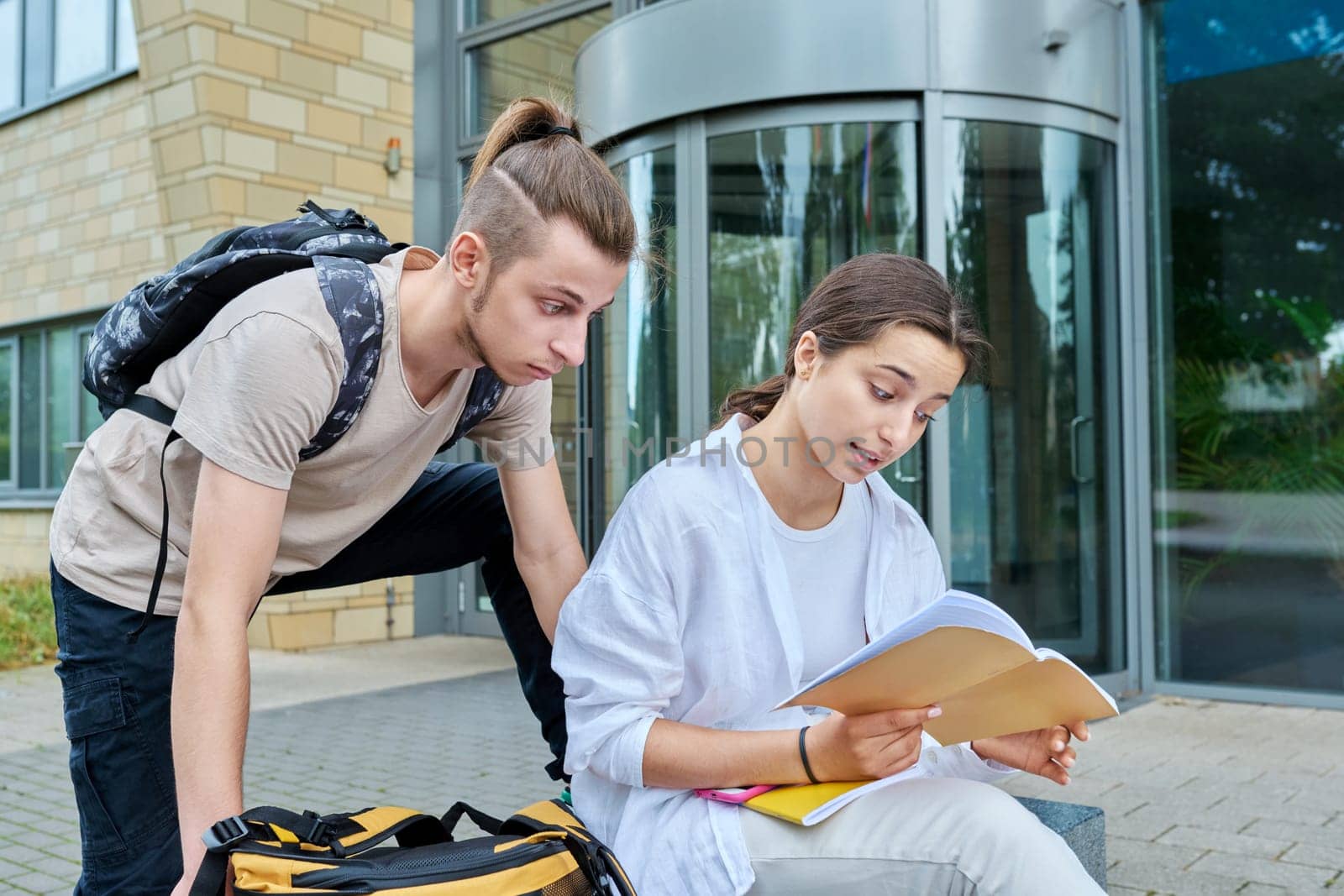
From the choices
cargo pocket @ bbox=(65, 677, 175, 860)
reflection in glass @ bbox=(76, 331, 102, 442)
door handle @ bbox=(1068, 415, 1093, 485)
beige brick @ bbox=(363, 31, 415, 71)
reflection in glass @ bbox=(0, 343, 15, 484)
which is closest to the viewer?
cargo pocket @ bbox=(65, 677, 175, 860)

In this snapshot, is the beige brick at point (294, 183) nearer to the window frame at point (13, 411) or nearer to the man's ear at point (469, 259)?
the window frame at point (13, 411)

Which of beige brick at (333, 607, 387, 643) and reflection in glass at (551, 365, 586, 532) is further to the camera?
beige brick at (333, 607, 387, 643)

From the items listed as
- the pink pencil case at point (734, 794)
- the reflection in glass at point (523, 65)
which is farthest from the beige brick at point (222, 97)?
the pink pencil case at point (734, 794)

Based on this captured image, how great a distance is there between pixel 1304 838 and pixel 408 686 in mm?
4360

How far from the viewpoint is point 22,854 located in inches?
140

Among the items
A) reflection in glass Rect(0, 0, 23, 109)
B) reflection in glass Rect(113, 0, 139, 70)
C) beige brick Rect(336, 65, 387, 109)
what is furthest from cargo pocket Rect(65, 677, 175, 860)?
reflection in glass Rect(0, 0, 23, 109)

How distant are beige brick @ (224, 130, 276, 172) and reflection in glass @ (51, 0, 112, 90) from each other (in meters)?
2.65

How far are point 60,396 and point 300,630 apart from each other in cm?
411

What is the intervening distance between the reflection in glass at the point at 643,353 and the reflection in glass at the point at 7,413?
6.96m

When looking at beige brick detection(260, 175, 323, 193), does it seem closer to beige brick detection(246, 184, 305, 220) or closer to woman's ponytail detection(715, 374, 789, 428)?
beige brick detection(246, 184, 305, 220)

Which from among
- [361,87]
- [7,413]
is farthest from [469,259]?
[7,413]

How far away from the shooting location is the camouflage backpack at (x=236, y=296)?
1771 mm

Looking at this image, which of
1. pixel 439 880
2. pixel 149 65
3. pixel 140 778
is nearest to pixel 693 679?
pixel 439 880

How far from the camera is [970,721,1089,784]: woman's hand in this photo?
5.58 feet
